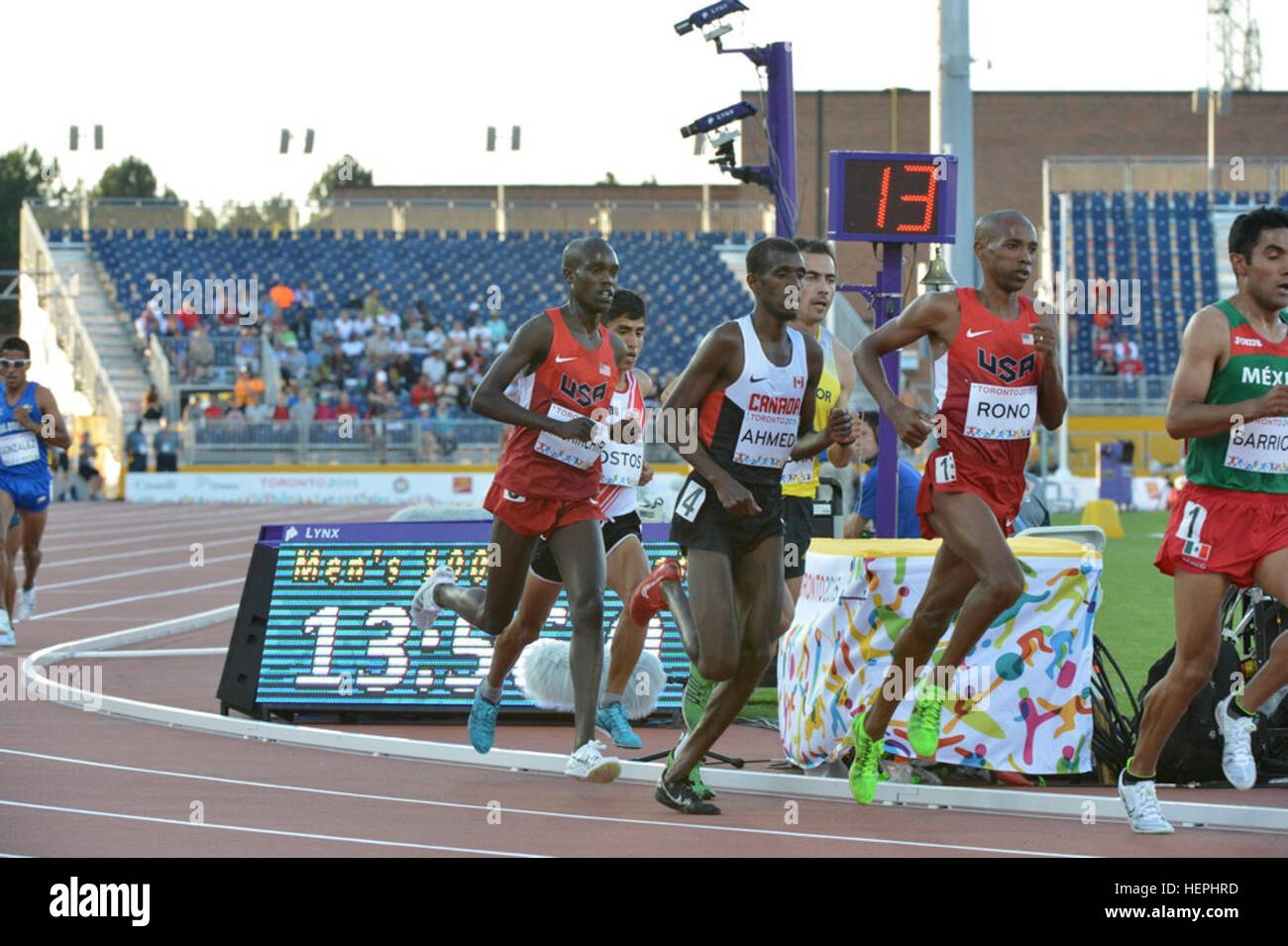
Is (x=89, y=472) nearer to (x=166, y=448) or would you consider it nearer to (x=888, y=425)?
(x=166, y=448)

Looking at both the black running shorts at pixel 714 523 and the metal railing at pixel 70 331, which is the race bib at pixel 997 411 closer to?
the black running shorts at pixel 714 523

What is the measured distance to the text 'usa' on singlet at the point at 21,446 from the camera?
14633mm

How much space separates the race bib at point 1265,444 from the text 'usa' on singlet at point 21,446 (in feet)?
32.5

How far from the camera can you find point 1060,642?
863 centimetres

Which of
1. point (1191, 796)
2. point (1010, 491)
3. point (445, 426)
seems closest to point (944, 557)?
point (1010, 491)

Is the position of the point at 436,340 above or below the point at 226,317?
below

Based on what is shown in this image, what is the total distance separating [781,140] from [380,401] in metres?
29.4

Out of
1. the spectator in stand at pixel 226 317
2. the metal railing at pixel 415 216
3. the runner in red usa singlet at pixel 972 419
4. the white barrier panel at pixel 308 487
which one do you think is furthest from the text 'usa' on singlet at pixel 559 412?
the metal railing at pixel 415 216

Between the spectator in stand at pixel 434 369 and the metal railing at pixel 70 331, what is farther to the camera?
the spectator in stand at pixel 434 369

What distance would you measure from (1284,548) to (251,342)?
38.7m

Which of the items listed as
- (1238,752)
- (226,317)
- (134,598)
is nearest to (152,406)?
(226,317)

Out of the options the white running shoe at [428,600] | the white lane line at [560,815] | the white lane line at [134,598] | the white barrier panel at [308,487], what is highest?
the white running shoe at [428,600]

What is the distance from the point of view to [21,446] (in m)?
14.6

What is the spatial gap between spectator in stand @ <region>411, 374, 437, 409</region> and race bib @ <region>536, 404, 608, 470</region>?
117ft
